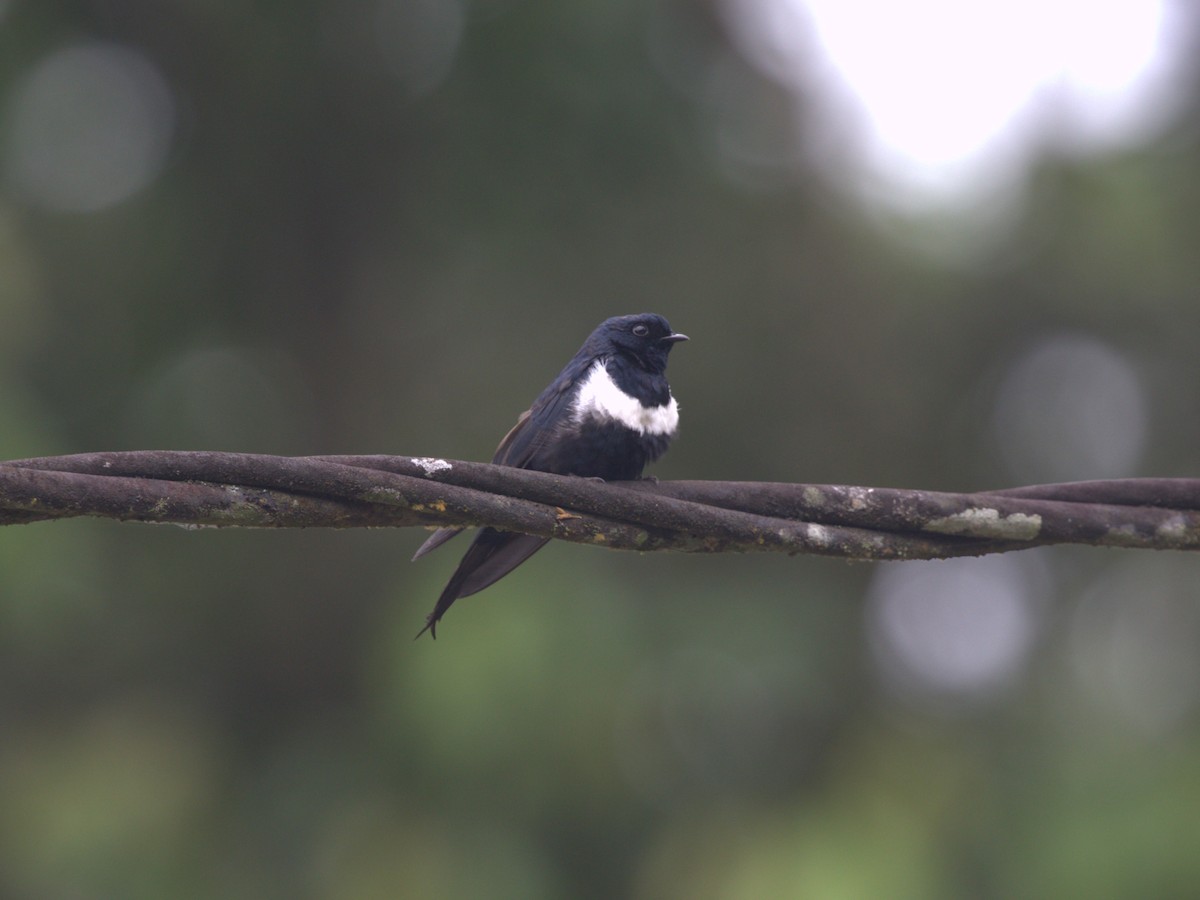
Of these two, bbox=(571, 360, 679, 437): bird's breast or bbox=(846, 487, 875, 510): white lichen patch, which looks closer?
bbox=(846, 487, 875, 510): white lichen patch

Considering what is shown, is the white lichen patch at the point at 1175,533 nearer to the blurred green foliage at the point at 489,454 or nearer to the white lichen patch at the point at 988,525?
the white lichen patch at the point at 988,525

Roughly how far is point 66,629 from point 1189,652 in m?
7.06

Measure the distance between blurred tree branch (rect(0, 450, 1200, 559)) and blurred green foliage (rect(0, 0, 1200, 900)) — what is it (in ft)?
15.8

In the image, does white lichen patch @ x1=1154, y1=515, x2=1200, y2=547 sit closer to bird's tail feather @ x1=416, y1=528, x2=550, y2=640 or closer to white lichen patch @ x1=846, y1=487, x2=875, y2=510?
white lichen patch @ x1=846, y1=487, x2=875, y2=510

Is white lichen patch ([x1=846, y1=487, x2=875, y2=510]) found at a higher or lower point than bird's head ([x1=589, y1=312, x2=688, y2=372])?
lower

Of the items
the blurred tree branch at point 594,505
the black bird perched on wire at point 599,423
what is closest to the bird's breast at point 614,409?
the black bird perched on wire at point 599,423

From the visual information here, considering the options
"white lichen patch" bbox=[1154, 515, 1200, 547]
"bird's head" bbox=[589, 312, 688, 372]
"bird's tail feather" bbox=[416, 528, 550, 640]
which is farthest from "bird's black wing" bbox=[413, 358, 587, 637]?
"white lichen patch" bbox=[1154, 515, 1200, 547]


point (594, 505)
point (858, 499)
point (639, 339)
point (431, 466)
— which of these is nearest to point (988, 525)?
point (858, 499)

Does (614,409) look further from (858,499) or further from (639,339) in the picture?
(858,499)

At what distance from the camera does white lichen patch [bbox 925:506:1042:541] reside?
2660 millimetres

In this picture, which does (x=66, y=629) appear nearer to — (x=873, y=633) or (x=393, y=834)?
(x=393, y=834)

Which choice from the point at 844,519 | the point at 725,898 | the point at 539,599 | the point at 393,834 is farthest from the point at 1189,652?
the point at 844,519

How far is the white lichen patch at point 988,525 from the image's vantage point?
2.66m

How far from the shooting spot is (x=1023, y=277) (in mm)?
10047
